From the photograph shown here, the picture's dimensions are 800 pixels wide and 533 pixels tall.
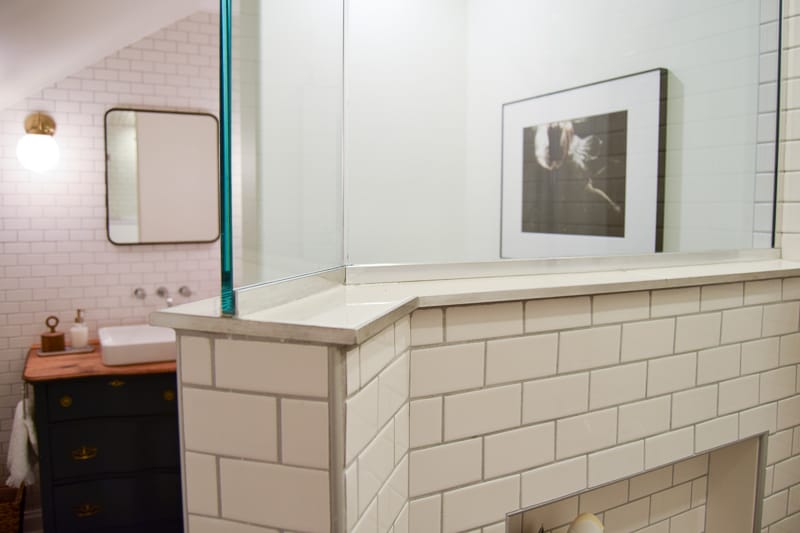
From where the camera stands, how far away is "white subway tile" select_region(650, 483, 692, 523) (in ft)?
4.50

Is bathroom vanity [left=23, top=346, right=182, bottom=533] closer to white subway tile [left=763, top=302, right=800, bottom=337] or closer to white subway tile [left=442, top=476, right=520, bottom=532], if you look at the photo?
white subway tile [left=442, top=476, right=520, bottom=532]

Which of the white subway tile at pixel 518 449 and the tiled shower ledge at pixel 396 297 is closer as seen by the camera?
the tiled shower ledge at pixel 396 297

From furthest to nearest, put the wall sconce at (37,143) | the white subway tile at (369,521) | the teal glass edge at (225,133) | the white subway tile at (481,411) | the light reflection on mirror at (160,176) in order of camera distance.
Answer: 1. the light reflection on mirror at (160,176)
2. the wall sconce at (37,143)
3. the white subway tile at (481,411)
4. the white subway tile at (369,521)
5. the teal glass edge at (225,133)

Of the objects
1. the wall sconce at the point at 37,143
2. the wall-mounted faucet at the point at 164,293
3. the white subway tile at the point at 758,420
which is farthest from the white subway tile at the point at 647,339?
the wall sconce at the point at 37,143

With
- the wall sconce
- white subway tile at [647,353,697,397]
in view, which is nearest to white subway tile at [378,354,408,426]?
white subway tile at [647,353,697,397]

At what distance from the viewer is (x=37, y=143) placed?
9.07ft

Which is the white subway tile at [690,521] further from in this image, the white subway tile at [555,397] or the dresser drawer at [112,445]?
the dresser drawer at [112,445]

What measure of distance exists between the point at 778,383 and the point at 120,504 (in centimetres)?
253

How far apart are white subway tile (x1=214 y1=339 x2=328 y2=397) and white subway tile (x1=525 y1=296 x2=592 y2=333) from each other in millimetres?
456

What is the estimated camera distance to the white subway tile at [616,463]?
111 centimetres

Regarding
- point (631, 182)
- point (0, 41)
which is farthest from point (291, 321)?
point (0, 41)

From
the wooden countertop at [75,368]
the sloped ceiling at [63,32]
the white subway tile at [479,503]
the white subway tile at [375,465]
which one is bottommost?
the wooden countertop at [75,368]

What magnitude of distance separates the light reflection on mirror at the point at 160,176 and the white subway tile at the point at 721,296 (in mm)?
2248

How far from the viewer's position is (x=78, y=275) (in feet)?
9.57
